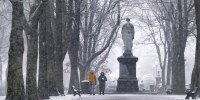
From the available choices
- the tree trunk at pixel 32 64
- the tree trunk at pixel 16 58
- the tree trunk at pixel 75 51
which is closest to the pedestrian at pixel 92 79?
the tree trunk at pixel 75 51

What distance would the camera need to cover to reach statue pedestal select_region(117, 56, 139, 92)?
1462 inches

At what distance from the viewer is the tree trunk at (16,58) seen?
19000mm

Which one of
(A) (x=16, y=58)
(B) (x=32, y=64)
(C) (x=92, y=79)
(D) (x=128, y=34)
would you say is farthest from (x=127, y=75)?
(A) (x=16, y=58)

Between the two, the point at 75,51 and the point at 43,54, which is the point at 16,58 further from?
the point at 75,51

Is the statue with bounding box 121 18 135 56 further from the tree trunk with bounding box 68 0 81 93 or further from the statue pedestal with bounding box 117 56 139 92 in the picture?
the tree trunk with bounding box 68 0 81 93

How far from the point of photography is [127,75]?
37250 millimetres

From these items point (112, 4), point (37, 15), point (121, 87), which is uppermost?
point (112, 4)

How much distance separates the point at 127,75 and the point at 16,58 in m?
18.9

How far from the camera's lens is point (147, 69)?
176 metres

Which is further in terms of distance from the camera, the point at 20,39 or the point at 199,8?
the point at 199,8

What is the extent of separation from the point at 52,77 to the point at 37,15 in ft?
23.0

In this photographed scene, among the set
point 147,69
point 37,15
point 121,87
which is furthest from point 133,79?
point 147,69

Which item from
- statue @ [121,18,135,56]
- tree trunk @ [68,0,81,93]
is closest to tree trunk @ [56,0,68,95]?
tree trunk @ [68,0,81,93]

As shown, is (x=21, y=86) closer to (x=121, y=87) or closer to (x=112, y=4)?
(x=121, y=87)
